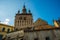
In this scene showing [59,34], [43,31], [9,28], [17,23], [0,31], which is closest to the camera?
[59,34]

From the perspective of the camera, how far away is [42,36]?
61.6ft

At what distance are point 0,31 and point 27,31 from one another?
53.4 ft

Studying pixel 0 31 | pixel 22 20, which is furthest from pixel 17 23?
pixel 0 31

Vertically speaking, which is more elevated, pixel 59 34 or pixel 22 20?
pixel 22 20

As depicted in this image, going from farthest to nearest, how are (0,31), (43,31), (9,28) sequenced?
(9,28) → (0,31) → (43,31)

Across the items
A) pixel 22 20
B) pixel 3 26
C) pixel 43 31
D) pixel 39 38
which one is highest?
pixel 22 20

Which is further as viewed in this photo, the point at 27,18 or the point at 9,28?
the point at 27,18

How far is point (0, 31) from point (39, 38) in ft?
61.6

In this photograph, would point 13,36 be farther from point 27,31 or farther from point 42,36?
point 42,36

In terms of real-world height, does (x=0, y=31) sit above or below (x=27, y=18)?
below

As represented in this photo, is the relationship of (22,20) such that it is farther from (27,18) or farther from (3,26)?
(3,26)

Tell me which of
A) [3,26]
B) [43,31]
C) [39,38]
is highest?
[3,26]

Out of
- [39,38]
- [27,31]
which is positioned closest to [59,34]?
[39,38]

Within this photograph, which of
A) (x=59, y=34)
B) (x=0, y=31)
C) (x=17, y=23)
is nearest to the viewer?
(x=59, y=34)
